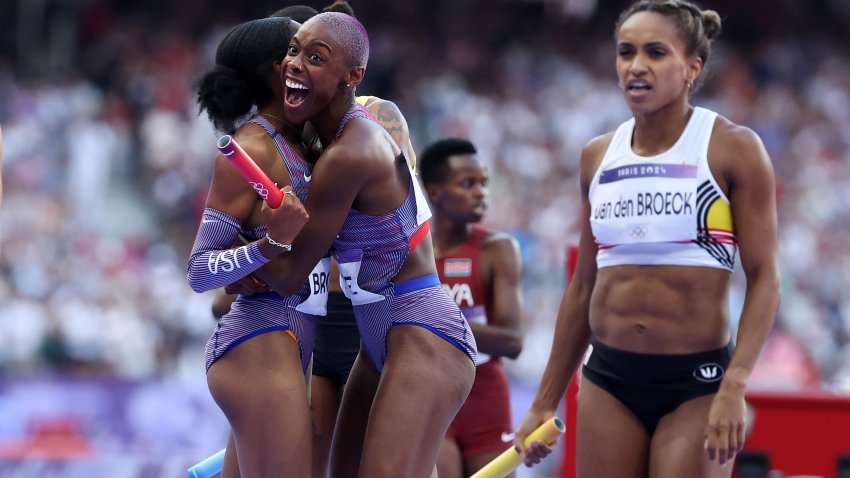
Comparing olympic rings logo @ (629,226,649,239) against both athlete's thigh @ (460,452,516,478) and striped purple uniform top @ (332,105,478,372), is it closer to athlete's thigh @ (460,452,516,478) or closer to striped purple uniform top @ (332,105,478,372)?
striped purple uniform top @ (332,105,478,372)

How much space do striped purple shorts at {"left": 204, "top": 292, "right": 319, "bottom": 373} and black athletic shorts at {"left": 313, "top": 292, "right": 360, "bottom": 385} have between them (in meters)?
0.74

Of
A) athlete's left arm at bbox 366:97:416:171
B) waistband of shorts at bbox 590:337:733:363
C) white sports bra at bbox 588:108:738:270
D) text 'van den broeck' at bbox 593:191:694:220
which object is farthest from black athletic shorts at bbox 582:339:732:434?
athlete's left arm at bbox 366:97:416:171

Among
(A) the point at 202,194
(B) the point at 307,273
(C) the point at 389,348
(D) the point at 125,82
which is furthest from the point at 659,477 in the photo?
(D) the point at 125,82

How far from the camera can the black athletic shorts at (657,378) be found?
12.7ft

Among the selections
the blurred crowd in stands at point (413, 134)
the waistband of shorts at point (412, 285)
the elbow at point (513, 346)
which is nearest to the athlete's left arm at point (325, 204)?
the waistband of shorts at point (412, 285)

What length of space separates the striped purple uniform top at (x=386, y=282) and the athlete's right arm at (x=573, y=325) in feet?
1.39

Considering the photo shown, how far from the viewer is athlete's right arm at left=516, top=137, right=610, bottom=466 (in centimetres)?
424

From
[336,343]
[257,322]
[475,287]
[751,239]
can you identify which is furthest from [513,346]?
[257,322]

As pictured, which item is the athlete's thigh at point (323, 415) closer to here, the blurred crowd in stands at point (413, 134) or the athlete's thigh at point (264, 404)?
the athlete's thigh at point (264, 404)

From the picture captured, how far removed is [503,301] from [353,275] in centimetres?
185

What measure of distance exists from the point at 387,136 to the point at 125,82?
1136cm

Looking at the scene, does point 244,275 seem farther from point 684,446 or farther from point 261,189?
point 684,446

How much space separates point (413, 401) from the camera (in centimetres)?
372

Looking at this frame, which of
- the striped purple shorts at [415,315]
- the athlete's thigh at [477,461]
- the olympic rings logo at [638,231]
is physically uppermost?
the olympic rings logo at [638,231]
